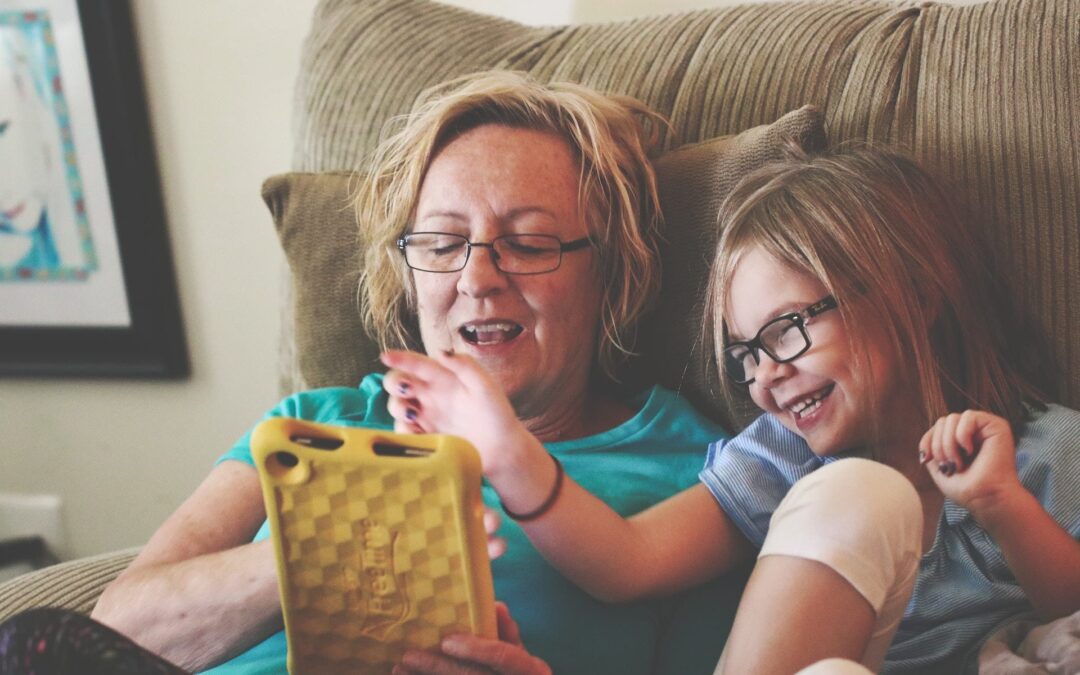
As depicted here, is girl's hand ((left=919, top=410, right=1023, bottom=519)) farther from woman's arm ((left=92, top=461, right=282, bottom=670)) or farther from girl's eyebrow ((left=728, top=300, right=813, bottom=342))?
woman's arm ((left=92, top=461, right=282, bottom=670))

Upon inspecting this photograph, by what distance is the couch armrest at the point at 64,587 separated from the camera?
102cm

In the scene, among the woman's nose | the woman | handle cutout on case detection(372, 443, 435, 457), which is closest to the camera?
handle cutout on case detection(372, 443, 435, 457)

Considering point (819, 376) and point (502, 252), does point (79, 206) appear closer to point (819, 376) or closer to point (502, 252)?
point (502, 252)

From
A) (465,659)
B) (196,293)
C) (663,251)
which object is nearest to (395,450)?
(465,659)

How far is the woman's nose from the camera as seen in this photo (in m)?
1.04

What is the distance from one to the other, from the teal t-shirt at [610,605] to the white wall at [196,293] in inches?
32.2

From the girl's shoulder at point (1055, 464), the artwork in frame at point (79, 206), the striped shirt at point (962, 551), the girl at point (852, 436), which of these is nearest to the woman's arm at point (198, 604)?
the girl at point (852, 436)

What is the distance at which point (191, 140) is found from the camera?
1.94 meters

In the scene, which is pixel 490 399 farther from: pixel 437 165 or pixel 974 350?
pixel 974 350

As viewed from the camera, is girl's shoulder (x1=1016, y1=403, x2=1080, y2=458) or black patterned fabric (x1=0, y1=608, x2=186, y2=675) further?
girl's shoulder (x1=1016, y1=403, x2=1080, y2=458)

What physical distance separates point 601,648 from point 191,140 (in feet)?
4.69

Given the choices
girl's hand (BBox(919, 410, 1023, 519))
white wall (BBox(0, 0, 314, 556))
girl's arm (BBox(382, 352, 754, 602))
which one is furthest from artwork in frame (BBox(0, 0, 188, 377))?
girl's hand (BBox(919, 410, 1023, 519))

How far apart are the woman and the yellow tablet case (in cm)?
16

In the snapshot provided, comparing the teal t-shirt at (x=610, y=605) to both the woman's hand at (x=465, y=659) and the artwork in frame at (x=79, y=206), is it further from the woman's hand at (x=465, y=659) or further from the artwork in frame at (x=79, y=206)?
the artwork in frame at (x=79, y=206)
